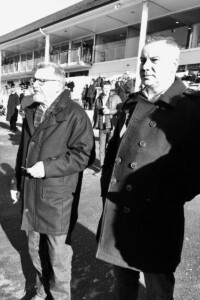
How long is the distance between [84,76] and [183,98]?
2134cm

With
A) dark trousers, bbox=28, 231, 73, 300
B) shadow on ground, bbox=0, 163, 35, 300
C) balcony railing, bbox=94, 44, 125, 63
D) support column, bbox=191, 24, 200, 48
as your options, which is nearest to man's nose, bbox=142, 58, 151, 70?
dark trousers, bbox=28, 231, 73, 300

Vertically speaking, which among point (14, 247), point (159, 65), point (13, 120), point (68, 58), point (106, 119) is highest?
point (68, 58)

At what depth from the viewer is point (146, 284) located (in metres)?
1.82

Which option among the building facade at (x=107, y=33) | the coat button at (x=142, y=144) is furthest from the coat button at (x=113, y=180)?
the building facade at (x=107, y=33)

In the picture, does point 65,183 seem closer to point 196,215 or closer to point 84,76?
point 196,215

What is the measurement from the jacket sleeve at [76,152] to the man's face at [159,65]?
63 cm

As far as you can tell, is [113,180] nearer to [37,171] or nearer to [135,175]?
[135,175]

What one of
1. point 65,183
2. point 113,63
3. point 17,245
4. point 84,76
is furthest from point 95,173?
point 84,76

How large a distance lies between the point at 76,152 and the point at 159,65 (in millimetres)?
842

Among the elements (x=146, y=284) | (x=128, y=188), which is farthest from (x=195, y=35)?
(x=146, y=284)

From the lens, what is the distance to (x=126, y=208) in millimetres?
1720

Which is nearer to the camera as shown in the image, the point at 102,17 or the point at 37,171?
the point at 37,171

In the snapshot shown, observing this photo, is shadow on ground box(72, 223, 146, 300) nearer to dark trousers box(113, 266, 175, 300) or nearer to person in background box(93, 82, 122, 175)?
dark trousers box(113, 266, 175, 300)

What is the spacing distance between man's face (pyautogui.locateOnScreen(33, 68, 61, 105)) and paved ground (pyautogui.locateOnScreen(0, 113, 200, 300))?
1.62 metres
